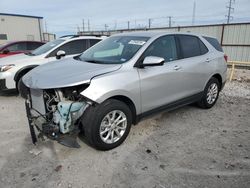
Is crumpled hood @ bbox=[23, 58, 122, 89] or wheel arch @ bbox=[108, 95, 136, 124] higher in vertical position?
crumpled hood @ bbox=[23, 58, 122, 89]

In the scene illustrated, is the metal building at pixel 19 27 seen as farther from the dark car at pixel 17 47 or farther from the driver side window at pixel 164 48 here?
the driver side window at pixel 164 48

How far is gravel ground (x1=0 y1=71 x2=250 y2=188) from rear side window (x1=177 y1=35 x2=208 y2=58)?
1.32 m

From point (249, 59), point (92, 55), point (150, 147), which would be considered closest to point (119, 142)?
point (150, 147)

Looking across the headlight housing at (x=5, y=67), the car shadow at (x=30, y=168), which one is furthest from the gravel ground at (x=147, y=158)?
the headlight housing at (x=5, y=67)

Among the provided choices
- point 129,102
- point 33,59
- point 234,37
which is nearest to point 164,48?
point 129,102

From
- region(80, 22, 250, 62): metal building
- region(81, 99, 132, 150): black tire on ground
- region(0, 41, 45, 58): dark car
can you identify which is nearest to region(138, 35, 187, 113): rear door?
region(81, 99, 132, 150): black tire on ground

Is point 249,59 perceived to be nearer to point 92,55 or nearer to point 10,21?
point 92,55

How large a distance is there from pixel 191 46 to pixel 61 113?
9.55ft

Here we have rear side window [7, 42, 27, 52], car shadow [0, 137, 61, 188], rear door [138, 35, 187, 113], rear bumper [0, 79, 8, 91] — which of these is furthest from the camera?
rear side window [7, 42, 27, 52]

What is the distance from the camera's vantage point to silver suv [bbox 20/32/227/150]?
298 cm

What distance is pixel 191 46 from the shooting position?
4488 millimetres

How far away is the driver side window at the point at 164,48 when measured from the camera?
12.1 feet

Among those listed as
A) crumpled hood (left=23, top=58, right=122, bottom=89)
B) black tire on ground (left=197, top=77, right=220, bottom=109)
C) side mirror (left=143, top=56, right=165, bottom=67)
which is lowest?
black tire on ground (left=197, top=77, right=220, bottom=109)

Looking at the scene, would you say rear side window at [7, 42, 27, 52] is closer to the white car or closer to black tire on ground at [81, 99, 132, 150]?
the white car
